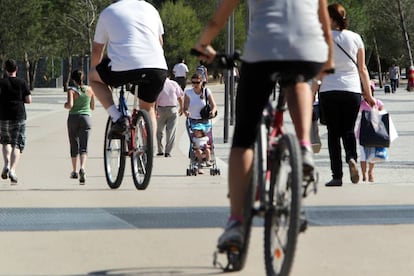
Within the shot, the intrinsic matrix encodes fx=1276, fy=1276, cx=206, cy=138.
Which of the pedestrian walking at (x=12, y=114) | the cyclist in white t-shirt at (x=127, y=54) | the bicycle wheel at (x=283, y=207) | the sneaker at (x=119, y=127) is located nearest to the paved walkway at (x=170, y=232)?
the sneaker at (x=119, y=127)

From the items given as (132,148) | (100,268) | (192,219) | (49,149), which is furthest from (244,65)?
(49,149)

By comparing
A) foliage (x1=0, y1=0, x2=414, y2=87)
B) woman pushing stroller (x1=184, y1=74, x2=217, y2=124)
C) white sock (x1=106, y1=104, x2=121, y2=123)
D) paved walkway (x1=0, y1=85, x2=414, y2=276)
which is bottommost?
paved walkway (x1=0, y1=85, x2=414, y2=276)

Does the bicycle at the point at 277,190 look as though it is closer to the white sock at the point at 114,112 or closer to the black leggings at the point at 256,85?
the black leggings at the point at 256,85

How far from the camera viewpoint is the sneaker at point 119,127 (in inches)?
455

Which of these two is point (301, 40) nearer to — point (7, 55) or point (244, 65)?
point (244, 65)

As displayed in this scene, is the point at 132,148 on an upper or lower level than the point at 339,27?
lower

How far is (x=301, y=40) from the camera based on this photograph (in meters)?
5.90

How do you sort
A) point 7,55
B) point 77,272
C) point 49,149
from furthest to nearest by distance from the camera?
1. point 7,55
2. point 49,149
3. point 77,272

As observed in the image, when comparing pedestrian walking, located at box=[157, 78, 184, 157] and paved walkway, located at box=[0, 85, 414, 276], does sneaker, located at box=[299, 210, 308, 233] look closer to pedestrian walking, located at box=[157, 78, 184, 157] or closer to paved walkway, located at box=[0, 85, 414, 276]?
paved walkway, located at box=[0, 85, 414, 276]

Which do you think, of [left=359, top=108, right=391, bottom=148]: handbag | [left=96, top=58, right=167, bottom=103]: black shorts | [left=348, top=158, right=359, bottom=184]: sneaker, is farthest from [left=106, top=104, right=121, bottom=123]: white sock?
[left=359, top=108, right=391, bottom=148]: handbag

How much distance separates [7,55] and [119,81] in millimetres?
52535

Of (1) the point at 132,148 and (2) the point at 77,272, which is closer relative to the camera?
(2) the point at 77,272

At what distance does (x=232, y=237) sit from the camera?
5.89 m

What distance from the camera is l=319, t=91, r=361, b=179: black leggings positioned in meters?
12.5
